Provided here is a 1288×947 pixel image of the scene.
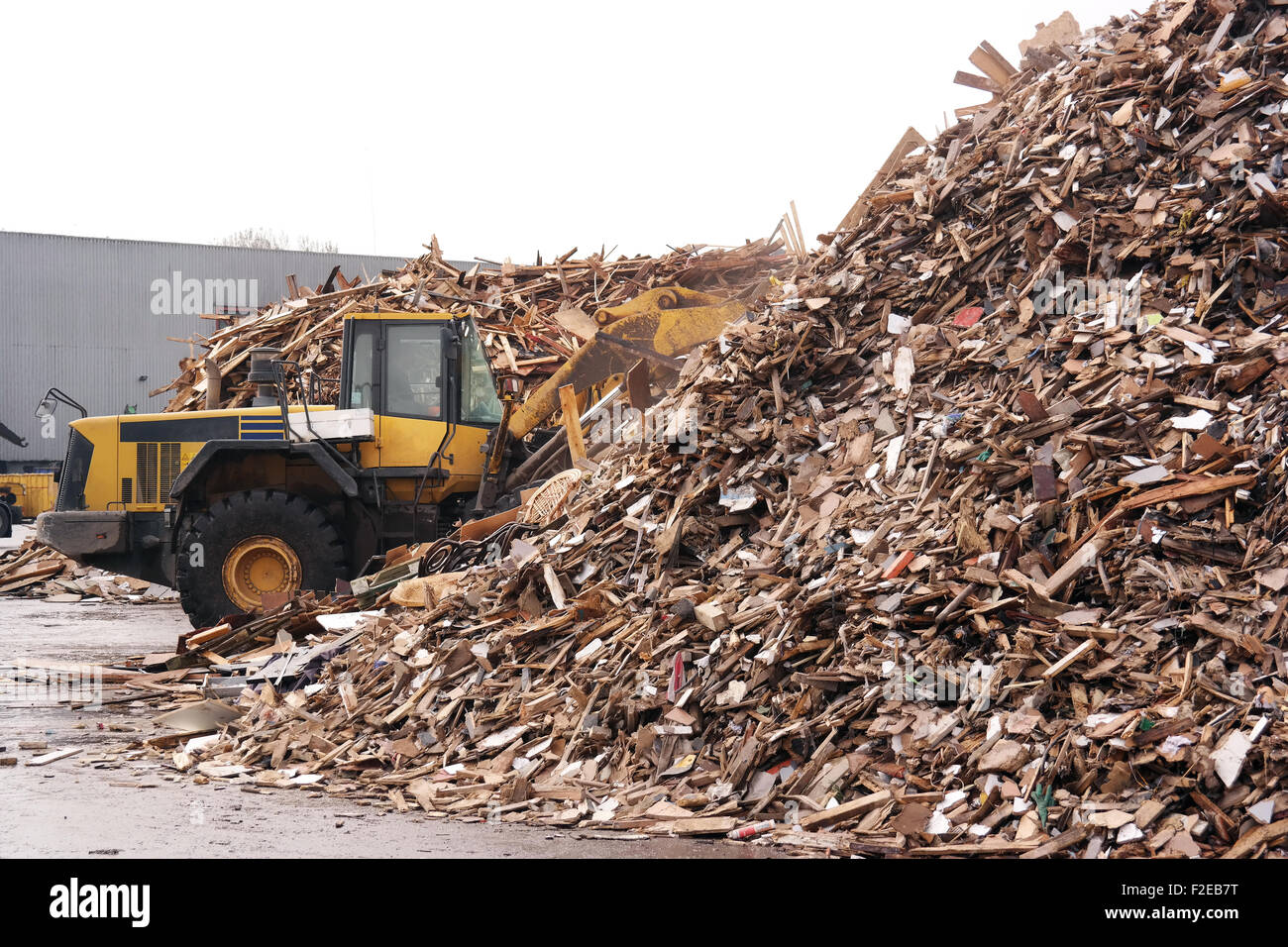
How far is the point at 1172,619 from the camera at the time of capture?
524 centimetres

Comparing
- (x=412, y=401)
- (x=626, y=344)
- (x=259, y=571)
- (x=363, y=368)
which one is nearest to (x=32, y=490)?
(x=259, y=571)

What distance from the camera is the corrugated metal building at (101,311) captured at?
3281 cm

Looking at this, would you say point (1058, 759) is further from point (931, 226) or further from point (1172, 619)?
point (931, 226)

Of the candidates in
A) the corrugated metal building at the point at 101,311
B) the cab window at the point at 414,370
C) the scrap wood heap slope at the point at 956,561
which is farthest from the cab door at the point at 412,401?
the corrugated metal building at the point at 101,311

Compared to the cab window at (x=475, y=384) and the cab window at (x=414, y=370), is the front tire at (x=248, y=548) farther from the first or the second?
the cab window at (x=475, y=384)

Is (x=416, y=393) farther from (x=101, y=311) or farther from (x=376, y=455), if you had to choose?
(x=101, y=311)

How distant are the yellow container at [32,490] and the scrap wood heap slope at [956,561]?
20.3m

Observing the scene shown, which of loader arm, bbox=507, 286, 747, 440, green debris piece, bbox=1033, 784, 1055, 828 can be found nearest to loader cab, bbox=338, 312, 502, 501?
loader arm, bbox=507, 286, 747, 440

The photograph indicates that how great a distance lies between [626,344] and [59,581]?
32.0ft

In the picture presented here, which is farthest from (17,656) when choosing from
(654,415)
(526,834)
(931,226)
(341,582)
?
(931,226)

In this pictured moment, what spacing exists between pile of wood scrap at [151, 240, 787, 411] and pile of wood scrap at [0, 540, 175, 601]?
2802 mm

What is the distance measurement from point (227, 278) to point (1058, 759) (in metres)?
33.4

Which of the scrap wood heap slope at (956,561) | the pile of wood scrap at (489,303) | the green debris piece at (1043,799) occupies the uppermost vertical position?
the pile of wood scrap at (489,303)

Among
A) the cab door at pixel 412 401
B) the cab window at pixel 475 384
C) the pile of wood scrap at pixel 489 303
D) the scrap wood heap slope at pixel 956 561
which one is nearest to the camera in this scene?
the scrap wood heap slope at pixel 956 561
